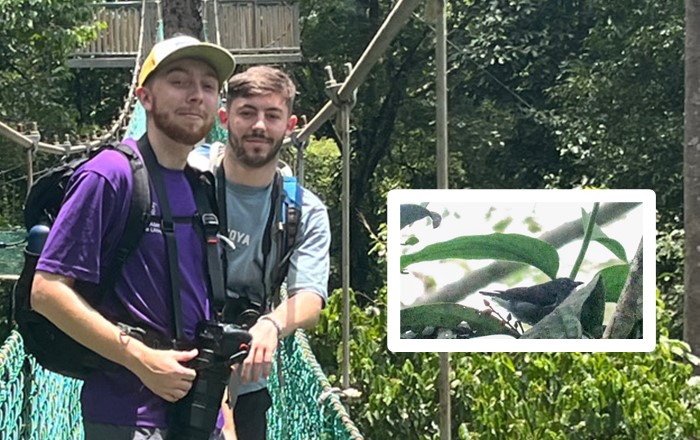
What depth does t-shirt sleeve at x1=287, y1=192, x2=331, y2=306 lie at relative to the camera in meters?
1.44

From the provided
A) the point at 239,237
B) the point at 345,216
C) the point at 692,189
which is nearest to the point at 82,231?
the point at 239,237

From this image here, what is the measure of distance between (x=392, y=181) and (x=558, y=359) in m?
7.06

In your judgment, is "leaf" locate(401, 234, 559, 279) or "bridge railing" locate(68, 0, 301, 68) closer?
"leaf" locate(401, 234, 559, 279)

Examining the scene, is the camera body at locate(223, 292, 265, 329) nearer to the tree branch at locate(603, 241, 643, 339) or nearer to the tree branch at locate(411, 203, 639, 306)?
the tree branch at locate(411, 203, 639, 306)

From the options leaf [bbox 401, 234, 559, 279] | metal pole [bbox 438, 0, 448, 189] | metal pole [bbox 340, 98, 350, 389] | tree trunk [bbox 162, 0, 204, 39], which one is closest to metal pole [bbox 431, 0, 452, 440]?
metal pole [bbox 438, 0, 448, 189]

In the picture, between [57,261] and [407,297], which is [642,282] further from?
[57,261]

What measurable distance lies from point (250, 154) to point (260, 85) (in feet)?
0.32

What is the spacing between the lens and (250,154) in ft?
4.78

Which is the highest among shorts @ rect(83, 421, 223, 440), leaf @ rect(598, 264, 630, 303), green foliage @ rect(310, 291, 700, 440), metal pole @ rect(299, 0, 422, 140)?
metal pole @ rect(299, 0, 422, 140)

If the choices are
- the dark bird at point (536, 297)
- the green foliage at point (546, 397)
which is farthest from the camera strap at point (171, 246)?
the green foliage at point (546, 397)

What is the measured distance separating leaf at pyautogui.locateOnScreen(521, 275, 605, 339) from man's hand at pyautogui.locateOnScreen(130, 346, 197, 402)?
0.39 m

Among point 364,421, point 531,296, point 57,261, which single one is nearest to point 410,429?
point 364,421

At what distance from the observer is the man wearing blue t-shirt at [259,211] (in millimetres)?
1436

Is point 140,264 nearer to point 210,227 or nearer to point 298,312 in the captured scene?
point 210,227
